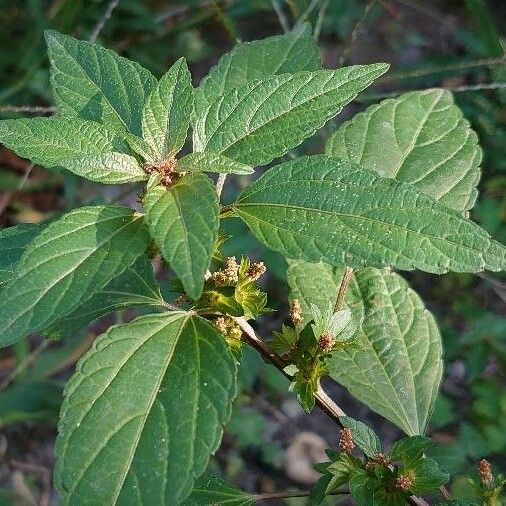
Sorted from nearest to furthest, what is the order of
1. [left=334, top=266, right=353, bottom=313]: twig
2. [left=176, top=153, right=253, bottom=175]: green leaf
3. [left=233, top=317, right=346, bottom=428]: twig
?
[left=176, top=153, right=253, bottom=175]: green leaf, [left=233, top=317, right=346, bottom=428]: twig, [left=334, top=266, right=353, bottom=313]: twig

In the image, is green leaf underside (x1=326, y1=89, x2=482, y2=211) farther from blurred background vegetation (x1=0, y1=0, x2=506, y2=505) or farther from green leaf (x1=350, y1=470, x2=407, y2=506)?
blurred background vegetation (x1=0, y1=0, x2=506, y2=505)

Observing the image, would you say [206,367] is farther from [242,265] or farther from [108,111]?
[108,111]

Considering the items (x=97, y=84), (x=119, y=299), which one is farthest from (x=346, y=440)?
(x=97, y=84)

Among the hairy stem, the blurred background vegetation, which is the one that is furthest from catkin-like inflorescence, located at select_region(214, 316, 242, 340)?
the blurred background vegetation

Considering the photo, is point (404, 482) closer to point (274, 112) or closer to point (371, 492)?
point (371, 492)

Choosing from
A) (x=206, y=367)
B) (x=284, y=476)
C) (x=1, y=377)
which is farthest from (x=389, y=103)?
(x=1, y=377)

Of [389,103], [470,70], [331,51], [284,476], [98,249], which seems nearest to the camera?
[98,249]

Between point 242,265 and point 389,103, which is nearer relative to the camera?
point 242,265
